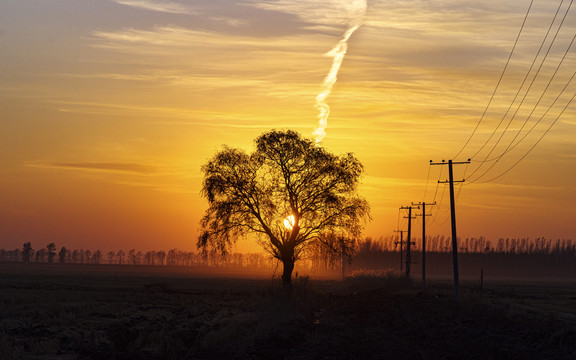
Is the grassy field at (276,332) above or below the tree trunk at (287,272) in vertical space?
below

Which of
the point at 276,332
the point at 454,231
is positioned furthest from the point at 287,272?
Result: the point at 276,332

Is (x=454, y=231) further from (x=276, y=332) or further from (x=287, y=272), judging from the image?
(x=276, y=332)

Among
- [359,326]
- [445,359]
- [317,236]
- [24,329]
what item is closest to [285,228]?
[317,236]

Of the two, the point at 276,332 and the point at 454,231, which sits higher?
the point at 454,231

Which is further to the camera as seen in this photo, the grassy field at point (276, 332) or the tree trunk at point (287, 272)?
the tree trunk at point (287, 272)

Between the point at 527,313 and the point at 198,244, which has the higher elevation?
the point at 198,244

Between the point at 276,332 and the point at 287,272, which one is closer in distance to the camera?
the point at 276,332

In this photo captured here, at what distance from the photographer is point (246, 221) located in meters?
60.7

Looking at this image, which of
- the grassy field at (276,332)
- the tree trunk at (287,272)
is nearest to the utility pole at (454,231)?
the grassy field at (276,332)

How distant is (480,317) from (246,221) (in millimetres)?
24803

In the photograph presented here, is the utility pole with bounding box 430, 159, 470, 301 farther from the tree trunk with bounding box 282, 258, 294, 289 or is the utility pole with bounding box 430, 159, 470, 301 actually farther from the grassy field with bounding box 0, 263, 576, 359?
the tree trunk with bounding box 282, 258, 294, 289

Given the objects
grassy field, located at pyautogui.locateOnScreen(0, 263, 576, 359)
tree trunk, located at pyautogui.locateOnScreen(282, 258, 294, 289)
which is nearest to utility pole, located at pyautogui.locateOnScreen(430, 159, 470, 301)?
grassy field, located at pyautogui.locateOnScreen(0, 263, 576, 359)

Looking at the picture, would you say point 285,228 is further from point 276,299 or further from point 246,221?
point 276,299

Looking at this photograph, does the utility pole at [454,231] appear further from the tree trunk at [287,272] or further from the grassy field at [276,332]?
the tree trunk at [287,272]
